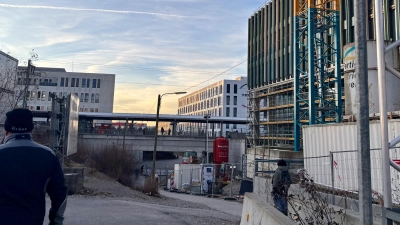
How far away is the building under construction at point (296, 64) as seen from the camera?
28.9 meters

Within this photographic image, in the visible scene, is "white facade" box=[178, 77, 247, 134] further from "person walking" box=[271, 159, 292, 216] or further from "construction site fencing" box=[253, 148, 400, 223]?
"person walking" box=[271, 159, 292, 216]

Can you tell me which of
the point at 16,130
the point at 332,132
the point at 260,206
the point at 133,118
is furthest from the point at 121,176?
the point at 133,118

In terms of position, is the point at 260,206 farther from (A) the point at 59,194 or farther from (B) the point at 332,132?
(B) the point at 332,132

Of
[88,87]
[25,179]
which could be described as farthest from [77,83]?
[25,179]

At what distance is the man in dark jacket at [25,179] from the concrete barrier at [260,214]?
301cm

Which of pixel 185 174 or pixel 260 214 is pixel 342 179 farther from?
pixel 185 174

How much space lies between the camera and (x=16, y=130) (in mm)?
3277

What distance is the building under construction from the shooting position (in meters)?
28.9

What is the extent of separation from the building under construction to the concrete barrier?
19.7 meters

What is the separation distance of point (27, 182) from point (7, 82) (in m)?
14.3

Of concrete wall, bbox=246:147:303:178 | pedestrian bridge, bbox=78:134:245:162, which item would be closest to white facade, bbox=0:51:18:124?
concrete wall, bbox=246:147:303:178

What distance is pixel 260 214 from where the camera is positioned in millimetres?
6105

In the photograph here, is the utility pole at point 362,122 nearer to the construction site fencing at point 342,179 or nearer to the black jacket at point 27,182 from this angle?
the black jacket at point 27,182

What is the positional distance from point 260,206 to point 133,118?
170 feet
